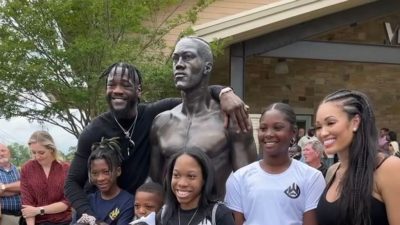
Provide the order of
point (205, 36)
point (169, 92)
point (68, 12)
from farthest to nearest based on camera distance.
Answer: point (205, 36)
point (169, 92)
point (68, 12)

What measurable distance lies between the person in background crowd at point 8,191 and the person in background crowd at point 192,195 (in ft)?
10.1

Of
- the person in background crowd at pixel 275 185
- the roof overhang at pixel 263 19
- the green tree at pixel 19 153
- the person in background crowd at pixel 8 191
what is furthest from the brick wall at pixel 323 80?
the person in background crowd at pixel 275 185

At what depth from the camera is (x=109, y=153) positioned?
138 inches

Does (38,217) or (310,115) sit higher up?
(310,115)

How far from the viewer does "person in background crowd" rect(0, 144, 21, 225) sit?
5.80 m

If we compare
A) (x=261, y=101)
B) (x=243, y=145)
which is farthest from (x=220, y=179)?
(x=261, y=101)

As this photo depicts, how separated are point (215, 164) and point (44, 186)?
7.72ft

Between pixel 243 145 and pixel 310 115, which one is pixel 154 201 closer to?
pixel 243 145

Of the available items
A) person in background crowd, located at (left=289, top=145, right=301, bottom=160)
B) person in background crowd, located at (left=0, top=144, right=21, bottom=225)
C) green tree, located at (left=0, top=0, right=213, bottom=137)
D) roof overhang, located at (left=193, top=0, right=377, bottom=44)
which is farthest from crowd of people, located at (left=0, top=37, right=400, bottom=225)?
roof overhang, located at (left=193, top=0, right=377, bottom=44)

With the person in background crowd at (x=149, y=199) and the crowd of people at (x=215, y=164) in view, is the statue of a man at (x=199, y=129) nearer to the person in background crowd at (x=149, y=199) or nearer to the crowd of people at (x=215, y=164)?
the crowd of people at (x=215, y=164)

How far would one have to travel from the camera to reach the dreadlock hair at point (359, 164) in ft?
8.63

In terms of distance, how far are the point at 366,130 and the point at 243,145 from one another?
808 millimetres

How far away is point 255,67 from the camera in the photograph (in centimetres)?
1465

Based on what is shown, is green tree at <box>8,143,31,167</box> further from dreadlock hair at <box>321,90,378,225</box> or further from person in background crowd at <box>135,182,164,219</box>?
dreadlock hair at <box>321,90,378,225</box>
